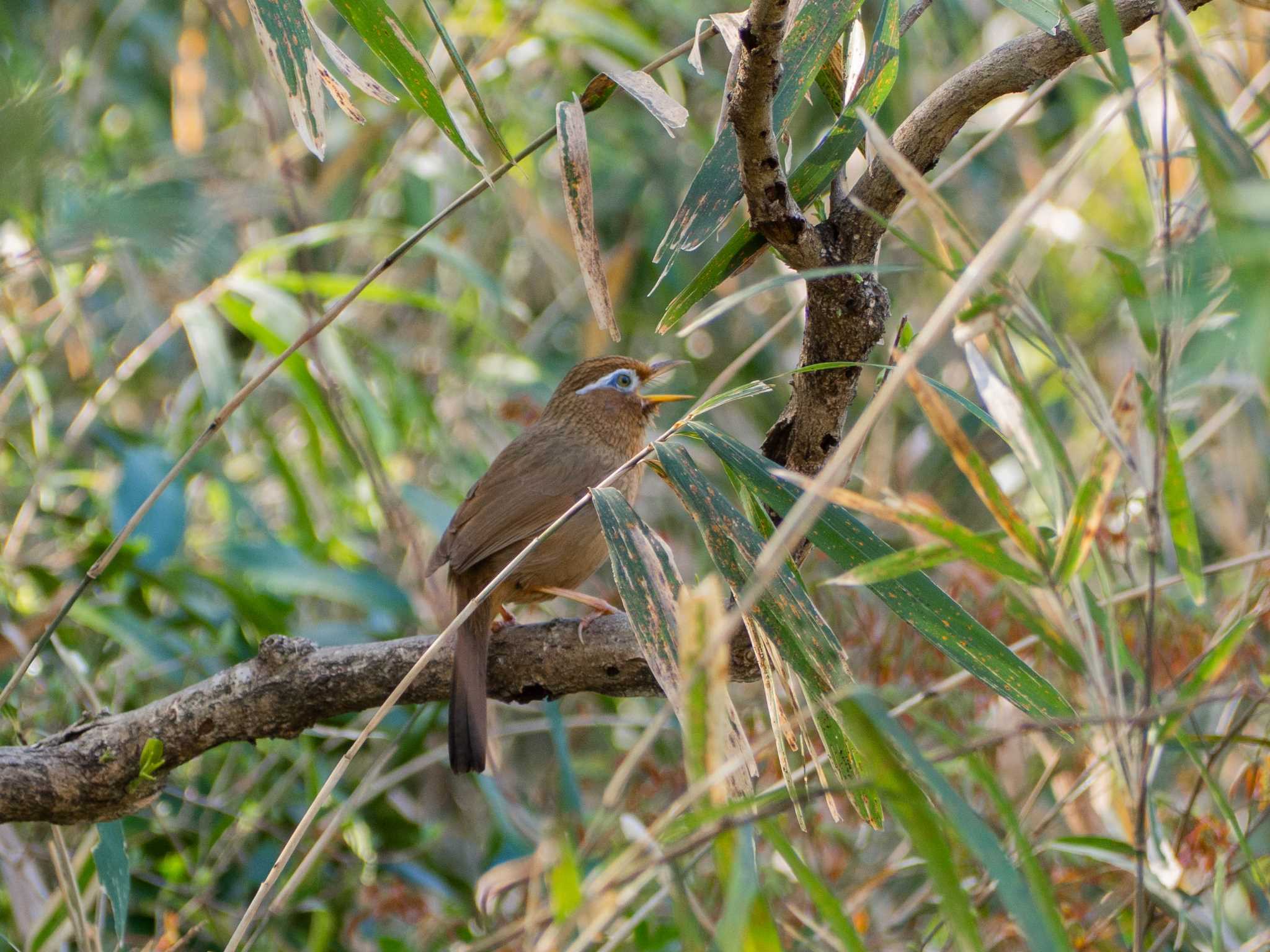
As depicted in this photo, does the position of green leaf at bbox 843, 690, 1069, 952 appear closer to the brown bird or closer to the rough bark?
the rough bark

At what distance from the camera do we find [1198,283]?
199 centimetres

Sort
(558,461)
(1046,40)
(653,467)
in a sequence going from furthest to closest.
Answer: (558,461)
(653,467)
(1046,40)

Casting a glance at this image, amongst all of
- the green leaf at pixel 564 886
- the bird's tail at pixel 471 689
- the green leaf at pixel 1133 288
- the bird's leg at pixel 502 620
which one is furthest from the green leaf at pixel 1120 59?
the bird's leg at pixel 502 620

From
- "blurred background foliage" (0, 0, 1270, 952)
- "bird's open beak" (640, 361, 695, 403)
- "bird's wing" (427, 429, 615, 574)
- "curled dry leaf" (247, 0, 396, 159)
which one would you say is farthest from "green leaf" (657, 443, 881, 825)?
"bird's open beak" (640, 361, 695, 403)

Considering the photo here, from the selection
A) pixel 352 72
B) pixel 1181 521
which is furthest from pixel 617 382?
pixel 1181 521

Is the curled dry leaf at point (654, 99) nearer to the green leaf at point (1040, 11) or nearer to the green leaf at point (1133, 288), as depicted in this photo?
the green leaf at point (1040, 11)

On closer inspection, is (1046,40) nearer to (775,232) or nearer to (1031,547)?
(775,232)

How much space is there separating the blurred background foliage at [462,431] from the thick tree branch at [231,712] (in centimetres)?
37

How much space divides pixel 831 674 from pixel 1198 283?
0.93m

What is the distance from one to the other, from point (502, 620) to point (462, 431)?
2.83m

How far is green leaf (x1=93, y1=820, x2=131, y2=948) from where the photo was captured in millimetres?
2834

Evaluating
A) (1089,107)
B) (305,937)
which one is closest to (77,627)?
(305,937)

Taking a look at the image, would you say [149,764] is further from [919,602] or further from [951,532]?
[951,532]

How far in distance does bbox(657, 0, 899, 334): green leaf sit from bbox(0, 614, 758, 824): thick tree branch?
853 millimetres
